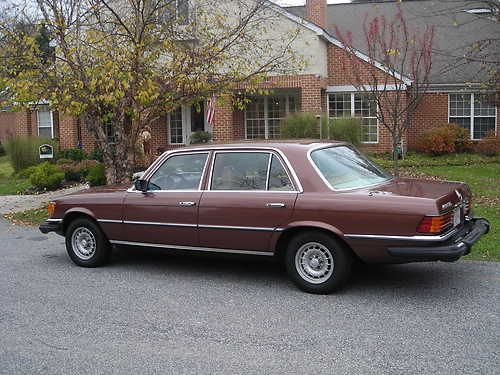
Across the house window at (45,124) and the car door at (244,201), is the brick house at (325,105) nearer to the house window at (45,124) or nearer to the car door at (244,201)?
the house window at (45,124)

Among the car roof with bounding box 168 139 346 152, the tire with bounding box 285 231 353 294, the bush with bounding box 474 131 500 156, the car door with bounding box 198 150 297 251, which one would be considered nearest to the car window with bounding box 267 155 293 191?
the car door with bounding box 198 150 297 251

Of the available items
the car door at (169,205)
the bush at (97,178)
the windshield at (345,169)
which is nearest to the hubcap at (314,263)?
the windshield at (345,169)

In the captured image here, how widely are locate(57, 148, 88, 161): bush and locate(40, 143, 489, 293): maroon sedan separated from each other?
1431 centimetres

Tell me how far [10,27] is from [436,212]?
9702 mm

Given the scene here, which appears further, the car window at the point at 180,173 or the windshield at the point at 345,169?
the car window at the point at 180,173

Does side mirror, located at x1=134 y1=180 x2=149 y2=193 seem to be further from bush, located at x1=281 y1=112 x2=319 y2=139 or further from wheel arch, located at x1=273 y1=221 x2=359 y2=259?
bush, located at x1=281 y1=112 x2=319 y2=139

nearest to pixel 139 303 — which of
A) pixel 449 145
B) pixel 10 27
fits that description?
pixel 10 27

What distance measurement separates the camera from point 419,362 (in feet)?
14.6

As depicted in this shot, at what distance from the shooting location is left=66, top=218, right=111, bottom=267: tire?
300 inches

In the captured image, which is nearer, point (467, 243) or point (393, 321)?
point (393, 321)

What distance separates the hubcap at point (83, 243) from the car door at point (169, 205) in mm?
632

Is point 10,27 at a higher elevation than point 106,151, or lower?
higher

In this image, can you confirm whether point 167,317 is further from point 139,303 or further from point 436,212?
point 436,212

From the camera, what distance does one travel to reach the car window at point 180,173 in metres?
7.02
